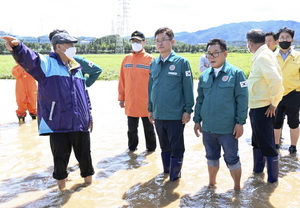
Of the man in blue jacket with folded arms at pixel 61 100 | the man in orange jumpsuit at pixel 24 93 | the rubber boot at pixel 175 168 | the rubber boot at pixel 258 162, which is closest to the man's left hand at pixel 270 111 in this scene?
the rubber boot at pixel 258 162

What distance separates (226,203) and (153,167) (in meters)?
1.54

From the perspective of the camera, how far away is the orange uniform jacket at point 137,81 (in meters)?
Answer: 5.36

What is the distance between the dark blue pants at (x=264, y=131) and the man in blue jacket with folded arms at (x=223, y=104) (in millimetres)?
490

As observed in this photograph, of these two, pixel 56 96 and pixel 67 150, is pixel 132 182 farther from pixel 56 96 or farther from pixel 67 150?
pixel 56 96

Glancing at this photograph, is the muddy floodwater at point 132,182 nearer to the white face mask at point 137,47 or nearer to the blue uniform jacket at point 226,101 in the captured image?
the blue uniform jacket at point 226,101

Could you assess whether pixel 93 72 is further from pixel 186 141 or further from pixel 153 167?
pixel 186 141

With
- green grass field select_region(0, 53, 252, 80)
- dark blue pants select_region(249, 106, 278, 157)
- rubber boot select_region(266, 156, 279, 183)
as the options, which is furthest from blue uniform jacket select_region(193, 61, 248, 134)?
→ green grass field select_region(0, 53, 252, 80)

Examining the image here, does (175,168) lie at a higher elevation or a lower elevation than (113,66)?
lower

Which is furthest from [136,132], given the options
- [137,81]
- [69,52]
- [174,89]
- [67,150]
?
[69,52]

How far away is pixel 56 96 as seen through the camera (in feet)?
12.0

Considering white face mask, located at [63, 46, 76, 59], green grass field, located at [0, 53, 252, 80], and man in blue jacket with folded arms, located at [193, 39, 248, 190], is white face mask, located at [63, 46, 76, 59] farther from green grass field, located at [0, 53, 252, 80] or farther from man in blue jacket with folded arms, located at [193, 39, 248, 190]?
green grass field, located at [0, 53, 252, 80]

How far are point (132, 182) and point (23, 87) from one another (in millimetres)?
5450

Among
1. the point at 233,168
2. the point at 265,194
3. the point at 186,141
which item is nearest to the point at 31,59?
the point at 233,168

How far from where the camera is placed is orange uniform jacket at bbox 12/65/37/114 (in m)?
8.39
